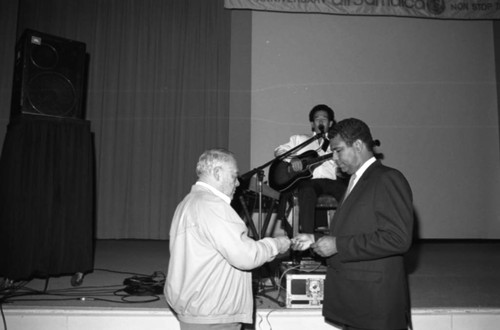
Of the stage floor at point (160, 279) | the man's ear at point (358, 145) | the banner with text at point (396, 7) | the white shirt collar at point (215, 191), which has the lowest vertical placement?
the stage floor at point (160, 279)

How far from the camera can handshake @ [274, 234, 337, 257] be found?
5.89 ft

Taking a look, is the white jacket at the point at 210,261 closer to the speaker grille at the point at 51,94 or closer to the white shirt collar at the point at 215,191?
the white shirt collar at the point at 215,191

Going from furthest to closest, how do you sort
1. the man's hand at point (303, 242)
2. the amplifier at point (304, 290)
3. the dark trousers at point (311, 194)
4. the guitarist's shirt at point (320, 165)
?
the guitarist's shirt at point (320, 165), the dark trousers at point (311, 194), the amplifier at point (304, 290), the man's hand at point (303, 242)

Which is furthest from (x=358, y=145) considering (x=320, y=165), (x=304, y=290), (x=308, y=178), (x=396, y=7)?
(x=396, y=7)

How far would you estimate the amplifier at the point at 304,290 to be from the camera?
100 inches

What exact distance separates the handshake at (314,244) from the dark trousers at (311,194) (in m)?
1.35

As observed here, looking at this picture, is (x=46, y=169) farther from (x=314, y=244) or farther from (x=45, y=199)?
(x=314, y=244)

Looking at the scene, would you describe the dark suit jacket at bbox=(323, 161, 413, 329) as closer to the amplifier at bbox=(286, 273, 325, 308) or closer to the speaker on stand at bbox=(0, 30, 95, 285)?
the amplifier at bbox=(286, 273, 325, 308)

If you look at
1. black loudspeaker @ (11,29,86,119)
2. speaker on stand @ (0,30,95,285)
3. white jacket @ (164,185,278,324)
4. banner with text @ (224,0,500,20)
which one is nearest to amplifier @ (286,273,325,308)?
white jacket @ (164,185,278,324)

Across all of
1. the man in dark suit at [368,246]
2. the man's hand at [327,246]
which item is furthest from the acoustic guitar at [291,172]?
the man's hand at [327,246]

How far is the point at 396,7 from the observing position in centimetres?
589

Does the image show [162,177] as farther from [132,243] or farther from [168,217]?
[132,243]

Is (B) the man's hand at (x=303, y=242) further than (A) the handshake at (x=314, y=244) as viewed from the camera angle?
Yes

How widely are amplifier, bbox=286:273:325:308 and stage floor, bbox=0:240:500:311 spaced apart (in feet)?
0.37
